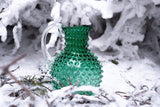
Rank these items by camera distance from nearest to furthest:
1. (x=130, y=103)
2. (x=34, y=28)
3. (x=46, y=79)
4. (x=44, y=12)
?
(x=130, y=103)
(x=46, y=79)
(x=44, y=12)
(x=34, y=28)

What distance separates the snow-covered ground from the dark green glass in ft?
0.26

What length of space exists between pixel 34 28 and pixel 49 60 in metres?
0.69

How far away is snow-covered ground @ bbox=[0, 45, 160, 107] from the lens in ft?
1.80

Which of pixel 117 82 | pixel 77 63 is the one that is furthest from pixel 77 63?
pixel 117 82

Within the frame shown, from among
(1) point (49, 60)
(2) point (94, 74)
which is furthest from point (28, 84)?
(2) point (94, 74)

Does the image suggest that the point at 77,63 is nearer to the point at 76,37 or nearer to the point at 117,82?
the point at 76,37

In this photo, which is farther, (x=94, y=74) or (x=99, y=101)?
(x=94, y=74)

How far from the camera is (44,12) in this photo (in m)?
1.26

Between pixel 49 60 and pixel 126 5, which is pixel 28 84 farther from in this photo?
pixel 126 5

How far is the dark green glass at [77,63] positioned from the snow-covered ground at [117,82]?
0.26 feet

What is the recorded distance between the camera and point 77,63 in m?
0.71

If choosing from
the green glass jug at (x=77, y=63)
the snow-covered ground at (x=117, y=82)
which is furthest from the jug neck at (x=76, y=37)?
the snow-covered ground at (x=117, y=82)

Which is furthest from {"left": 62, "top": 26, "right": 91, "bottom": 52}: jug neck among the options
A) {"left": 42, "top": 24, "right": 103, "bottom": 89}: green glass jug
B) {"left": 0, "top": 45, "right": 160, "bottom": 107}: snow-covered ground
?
{"left": 0, "top": 45, "right": 160, "bottom": 107}: snow-covered ground

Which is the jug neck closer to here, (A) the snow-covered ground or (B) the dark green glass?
(B) the dark green glass
